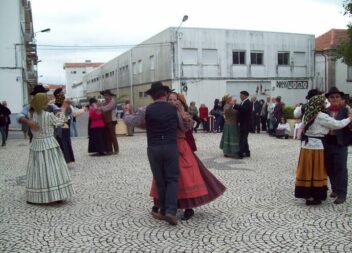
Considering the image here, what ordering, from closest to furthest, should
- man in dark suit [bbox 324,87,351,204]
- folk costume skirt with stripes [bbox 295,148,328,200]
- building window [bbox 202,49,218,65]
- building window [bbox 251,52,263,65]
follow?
folk costume skirt with stripes [bbox 295,148,328,200]
man in dark suit [bbox 324,87,351,204]
building window [bbox 202,49,218,65]
building window [bbox 251,52,263,65]

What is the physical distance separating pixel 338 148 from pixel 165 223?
278 cm

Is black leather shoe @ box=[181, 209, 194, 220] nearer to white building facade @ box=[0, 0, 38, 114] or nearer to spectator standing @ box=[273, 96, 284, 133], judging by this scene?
spectator standing @ box=[273, 96, 284, 133]

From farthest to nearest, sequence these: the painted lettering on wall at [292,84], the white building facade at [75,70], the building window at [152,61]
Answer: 1. the white building facade at [75,70]
2. the building window at [152,61]
3. the painted lettering on wall at [292,84]

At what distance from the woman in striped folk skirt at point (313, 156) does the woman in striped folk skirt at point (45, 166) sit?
3564mm

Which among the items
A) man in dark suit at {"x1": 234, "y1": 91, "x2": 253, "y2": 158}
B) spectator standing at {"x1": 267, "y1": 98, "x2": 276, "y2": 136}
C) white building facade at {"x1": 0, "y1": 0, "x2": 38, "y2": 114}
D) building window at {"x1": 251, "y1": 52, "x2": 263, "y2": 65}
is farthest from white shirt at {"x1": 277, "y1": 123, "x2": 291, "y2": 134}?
building window at {"x1": 251, "y1": 52, "x2": 263, "y2": 65}

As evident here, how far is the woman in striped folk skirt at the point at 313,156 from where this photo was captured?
19.7 ft

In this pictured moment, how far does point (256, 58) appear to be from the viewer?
1267 inches

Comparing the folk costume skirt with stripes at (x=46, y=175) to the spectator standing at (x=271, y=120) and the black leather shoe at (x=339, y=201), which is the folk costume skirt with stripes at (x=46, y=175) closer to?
the black leather shoe at (x=339, y=201)

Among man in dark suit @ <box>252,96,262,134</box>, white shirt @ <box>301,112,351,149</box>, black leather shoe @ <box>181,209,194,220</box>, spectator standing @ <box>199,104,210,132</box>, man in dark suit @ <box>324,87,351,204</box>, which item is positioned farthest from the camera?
spectator standing @ <box>199,104,210,132</box>

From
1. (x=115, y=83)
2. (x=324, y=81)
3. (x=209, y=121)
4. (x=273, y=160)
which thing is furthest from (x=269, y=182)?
(x=115, y=83)

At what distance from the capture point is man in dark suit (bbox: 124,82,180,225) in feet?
17.2

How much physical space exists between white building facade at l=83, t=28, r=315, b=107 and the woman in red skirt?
2323 centimetres

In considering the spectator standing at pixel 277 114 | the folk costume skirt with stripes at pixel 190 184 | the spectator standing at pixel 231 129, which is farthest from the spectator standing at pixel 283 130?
the folk costume skirt with stripes at pixel 190 184

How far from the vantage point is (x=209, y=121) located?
66.2ft
